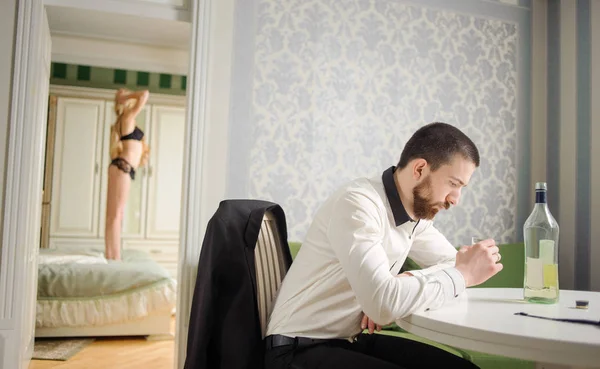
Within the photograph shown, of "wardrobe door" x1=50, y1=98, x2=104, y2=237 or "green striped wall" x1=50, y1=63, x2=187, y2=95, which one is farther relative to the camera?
"wardrobe door" x1=50, y1=98, x2=104, y2=237

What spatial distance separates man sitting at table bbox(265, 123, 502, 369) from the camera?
4.51 feet

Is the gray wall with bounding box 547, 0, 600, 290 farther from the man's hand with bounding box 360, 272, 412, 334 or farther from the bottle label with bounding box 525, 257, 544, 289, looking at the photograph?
the man's hand with bounding box 360, 272, 412, 334

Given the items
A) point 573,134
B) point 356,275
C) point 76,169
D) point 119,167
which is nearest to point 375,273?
point 356,275

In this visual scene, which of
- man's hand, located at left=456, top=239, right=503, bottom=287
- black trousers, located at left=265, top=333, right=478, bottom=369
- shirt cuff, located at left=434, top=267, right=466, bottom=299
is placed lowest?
black trousers, located at left=265, top=333, right=478, bottom=369

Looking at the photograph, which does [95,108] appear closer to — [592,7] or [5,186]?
[5,186]

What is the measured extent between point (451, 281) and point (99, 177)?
6112mm

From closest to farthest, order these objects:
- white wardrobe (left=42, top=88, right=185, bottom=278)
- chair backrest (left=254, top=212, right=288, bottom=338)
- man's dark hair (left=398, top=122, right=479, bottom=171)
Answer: man's dark hair (left=398, top=122, right=479, bottom=171) < chair backrest (left=254, top=212, right=288, bottom=338) < white wardrobe (left=42, top=88, right=185, bottom=278)

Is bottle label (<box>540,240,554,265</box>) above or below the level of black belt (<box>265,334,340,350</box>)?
above

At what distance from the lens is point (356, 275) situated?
1.38 metres

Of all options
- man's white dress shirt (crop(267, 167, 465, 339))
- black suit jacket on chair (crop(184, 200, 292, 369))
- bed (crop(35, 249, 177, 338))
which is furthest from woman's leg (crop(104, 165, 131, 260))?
man's white dress shirt (crop(267, 167, 465, 339))

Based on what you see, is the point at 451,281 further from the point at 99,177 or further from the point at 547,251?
the point at 99,177

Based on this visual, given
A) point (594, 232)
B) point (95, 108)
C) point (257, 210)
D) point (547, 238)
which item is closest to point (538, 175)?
point (594, 232)

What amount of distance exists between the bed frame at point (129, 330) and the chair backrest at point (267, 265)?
8.85ft

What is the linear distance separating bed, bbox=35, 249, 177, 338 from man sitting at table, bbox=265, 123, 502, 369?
2890 mm
